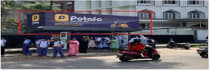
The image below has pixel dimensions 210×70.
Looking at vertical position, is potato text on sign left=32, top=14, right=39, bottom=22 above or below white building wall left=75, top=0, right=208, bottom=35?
below

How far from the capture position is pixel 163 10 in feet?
179

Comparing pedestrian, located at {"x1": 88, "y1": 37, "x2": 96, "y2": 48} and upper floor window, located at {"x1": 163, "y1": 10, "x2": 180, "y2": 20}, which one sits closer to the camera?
pedestrian, located at {"x1": 88, "y1": 37, "x2": 96, "y2": 48}

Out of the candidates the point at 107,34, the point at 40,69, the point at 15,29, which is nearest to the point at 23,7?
the point at 15,29

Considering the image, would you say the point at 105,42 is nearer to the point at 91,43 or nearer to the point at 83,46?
the point at 91,43

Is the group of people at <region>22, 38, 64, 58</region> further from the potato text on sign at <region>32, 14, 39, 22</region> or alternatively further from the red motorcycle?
the red motorcycle

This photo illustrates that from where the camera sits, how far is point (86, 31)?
2945cm

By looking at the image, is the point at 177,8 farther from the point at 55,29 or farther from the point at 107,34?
the point at 55,29

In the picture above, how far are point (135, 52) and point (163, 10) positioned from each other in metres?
37.6

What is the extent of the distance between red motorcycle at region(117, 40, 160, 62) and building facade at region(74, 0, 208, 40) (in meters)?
30.8

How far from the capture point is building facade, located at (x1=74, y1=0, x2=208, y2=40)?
51.8 meters

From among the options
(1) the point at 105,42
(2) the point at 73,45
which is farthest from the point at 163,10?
(2) the point at 73,45

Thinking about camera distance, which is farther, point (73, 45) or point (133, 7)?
point (133, 7)

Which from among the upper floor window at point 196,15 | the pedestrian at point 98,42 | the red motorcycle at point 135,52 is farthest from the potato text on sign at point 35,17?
the upper floor window at point 196,15

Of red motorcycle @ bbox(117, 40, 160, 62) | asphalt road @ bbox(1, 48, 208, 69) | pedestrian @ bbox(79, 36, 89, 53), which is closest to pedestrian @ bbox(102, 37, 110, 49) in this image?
pedestrian @ bbox(79, 36, 89, 53)
